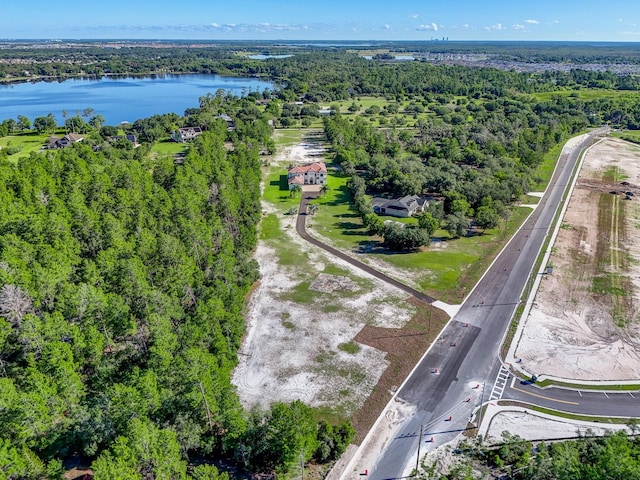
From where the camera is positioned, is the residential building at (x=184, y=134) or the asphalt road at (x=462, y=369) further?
the residential building at (x=184, y=134)

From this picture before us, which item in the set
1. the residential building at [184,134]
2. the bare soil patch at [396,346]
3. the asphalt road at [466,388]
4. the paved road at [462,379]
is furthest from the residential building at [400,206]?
the residential building at [184,134]

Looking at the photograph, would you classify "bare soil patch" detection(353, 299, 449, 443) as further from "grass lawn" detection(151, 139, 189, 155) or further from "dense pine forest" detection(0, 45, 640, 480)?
"grass lawn" detection(151, 139, 189, 155)

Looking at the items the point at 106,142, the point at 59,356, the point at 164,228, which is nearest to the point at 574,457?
the point at 59,356

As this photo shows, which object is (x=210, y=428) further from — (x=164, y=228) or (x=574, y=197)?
(x=574, y=197)


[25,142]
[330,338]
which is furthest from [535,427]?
[25,142]

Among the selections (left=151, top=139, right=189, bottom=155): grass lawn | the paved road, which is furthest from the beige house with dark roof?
the paved road

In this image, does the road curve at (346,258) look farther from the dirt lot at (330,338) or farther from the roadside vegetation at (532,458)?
the roadside vegetation at (532,458)
